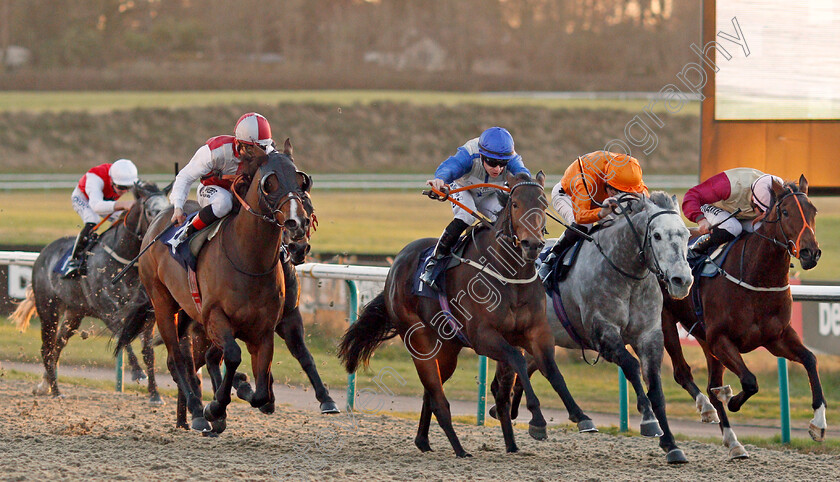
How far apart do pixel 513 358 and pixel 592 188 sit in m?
1.18

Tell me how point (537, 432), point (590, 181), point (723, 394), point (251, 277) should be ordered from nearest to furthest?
point (537, 432) → point (251, 277) → point (590, 181) → point (723, 394)

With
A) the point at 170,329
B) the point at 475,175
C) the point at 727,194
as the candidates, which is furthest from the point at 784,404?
the point at 170,329

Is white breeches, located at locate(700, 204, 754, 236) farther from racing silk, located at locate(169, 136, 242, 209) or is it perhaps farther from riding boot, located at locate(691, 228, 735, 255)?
racing silk, located at locate(169, 136, 242, 209)

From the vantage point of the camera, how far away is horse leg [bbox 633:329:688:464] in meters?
5.07

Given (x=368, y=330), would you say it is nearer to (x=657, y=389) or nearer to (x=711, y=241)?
(x=657, y=389)

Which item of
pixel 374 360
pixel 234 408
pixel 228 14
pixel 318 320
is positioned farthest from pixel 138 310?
pixel 228 14

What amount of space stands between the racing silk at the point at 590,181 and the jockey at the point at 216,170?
5.25ft

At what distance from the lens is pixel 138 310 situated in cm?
670

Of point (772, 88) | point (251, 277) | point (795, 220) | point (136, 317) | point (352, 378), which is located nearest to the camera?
point (251, 277)

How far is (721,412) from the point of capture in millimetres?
5758

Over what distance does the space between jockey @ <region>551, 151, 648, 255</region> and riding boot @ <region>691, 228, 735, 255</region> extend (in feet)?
2.26

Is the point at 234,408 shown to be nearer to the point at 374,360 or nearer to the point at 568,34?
the point at 374,360

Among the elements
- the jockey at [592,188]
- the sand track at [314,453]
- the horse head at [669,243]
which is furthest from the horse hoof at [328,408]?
the horse head at [669,243]

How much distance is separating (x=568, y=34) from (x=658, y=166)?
12.6m
